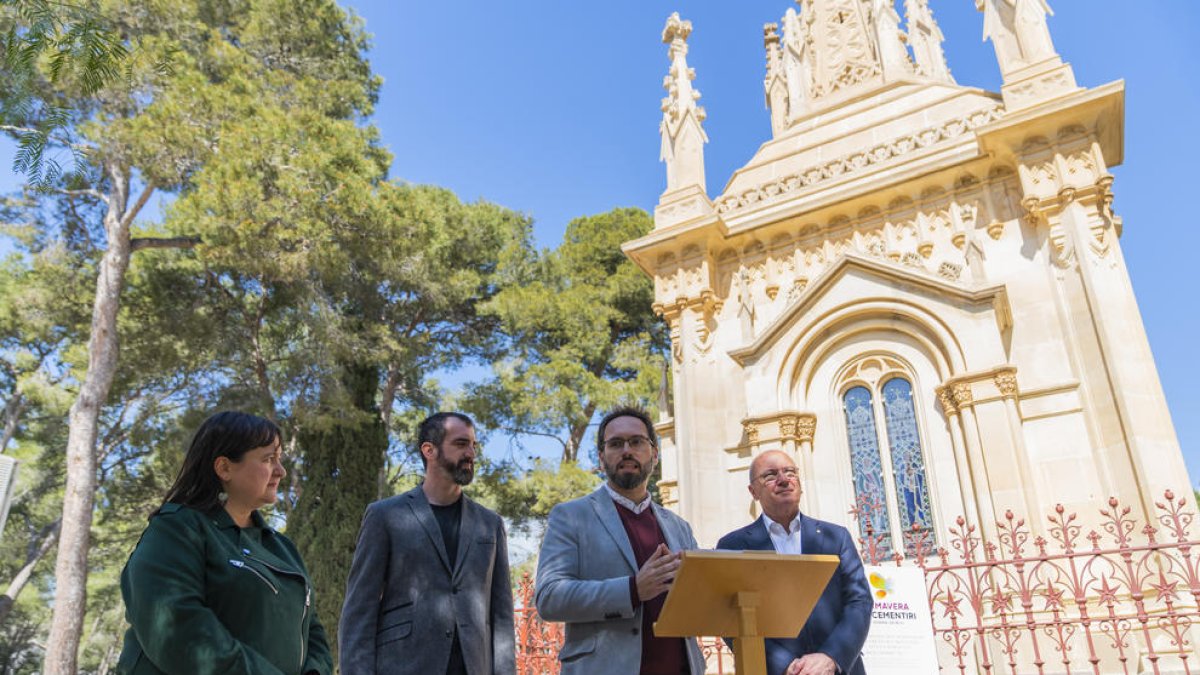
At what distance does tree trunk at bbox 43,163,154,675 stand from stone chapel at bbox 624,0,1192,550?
9.24m

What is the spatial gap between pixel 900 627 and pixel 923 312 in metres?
4.87

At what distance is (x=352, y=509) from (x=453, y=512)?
39.6 ft

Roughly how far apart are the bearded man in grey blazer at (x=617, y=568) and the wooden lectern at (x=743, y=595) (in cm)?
18

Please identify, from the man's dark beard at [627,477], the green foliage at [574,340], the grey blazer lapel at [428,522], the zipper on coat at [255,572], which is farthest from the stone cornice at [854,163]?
the zipper on coat at [255,572]

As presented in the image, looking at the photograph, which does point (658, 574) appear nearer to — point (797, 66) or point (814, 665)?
point (814, 665)

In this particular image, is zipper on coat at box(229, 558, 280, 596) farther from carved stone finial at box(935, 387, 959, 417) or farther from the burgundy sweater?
carved stone finial at box(935, 387, 959, 417)

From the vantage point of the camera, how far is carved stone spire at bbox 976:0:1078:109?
359 inches

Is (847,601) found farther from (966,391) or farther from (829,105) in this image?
(829,105)

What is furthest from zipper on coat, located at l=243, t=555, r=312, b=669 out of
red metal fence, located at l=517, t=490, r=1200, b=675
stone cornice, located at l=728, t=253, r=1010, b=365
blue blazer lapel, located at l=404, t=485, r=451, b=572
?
stone cornice, located at l=728, t=253, r=1010, b=365

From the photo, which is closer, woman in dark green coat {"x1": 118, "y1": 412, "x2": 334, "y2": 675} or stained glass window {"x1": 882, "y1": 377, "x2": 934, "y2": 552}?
woman in dark green coat {"x1": 118, "y1": 412, "x2": 334, "y2": 675}

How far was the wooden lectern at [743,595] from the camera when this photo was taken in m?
2.10

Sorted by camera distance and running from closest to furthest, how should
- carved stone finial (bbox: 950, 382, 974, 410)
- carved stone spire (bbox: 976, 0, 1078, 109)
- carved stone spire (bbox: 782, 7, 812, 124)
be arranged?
carved stone finial (bbox: 950, 382, 974, 410)
carved stone spire (bbox: 976, 0, 1078, 109)
carved stone spire (bbox: 782, 7, 812, 124)

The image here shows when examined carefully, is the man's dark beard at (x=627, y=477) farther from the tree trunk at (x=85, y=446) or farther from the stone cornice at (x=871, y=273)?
the tree trunk at (x=85, y=446)

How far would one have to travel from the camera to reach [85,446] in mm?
11852
